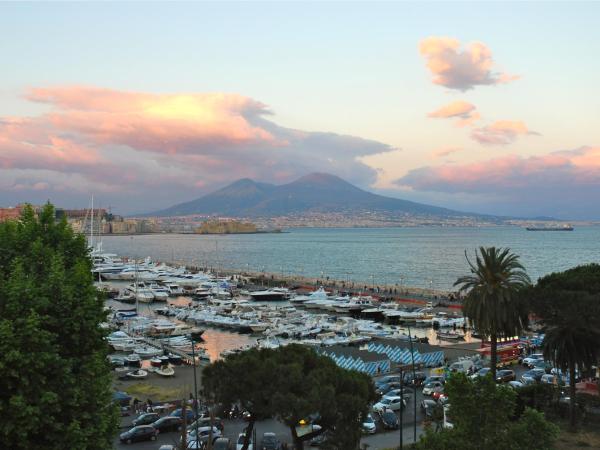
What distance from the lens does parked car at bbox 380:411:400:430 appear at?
23.9 m

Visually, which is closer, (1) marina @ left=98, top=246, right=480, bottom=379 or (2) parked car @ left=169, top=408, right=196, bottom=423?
(2) parked car @ left=169, top=408, right=196, bottom=423

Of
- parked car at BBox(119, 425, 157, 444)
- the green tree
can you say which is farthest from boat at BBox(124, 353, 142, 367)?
the green tree

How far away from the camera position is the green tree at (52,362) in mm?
10555

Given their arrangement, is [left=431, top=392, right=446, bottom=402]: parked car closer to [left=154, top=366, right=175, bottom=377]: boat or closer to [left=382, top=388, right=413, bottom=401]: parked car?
[left=382, top=388, right=413, bottom=401]: parked car

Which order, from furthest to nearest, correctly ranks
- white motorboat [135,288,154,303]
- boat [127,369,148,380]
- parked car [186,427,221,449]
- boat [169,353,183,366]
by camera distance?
white motorboat [135,288,154,303] < boat [169,353,183,366] < boat [127,369,148,380] < parked car [186,427,221,449]

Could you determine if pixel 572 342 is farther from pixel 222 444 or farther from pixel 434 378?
pixel 222 444

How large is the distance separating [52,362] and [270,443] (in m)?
11.7

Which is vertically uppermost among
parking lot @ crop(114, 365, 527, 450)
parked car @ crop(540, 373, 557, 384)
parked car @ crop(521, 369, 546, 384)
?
parked car @ crop(540, 373, 557, 384)

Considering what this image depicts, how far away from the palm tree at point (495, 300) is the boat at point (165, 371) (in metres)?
19.9

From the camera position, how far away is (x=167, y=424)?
76.9 ft

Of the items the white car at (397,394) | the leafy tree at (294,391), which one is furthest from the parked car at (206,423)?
the white car at (397,394)

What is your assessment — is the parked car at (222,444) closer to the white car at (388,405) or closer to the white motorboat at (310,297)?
the white car at (388,405)

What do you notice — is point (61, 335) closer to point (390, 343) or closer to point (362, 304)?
point (390, 343)

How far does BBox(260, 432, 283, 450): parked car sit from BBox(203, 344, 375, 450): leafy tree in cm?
454
